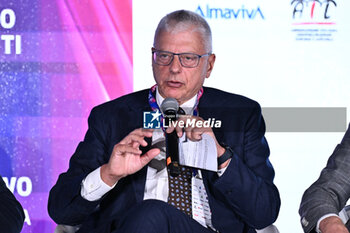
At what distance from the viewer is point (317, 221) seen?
2410mm

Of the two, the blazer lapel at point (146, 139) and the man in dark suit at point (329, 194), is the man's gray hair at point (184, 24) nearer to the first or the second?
the blazer lapel at point (146, 139)

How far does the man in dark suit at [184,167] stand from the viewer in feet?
8.86

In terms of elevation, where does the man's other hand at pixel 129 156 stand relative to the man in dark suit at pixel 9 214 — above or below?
above

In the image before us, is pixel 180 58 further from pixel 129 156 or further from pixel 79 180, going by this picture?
pixel 79 180

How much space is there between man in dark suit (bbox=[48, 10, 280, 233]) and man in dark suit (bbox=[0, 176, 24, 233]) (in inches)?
14.0

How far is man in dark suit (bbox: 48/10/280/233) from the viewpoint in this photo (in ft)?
8.86

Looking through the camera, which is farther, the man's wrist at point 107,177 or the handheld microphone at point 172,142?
the man's wrist at point 107,177

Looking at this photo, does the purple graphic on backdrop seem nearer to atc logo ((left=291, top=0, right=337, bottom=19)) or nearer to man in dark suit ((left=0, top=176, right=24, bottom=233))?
atc logo ((left=291, top=0, right=337, bottom=19))

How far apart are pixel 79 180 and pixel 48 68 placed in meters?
1.58

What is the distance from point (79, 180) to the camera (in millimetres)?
2822

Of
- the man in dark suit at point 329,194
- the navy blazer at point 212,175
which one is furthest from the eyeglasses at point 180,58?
the man in dark suit at point 329,194

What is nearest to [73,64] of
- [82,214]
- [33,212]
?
[33,212]

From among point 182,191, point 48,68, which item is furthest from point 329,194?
point 48,68

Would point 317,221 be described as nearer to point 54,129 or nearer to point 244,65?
point 244,65
